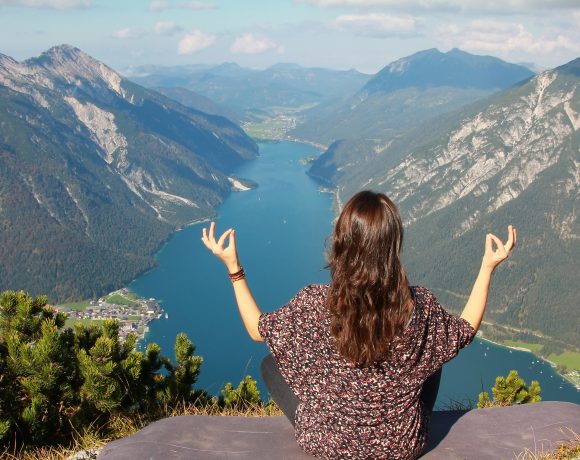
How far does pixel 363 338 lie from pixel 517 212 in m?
161

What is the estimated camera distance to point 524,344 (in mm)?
101312

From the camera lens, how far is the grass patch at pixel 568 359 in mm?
92188

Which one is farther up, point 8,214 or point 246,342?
point 8,214

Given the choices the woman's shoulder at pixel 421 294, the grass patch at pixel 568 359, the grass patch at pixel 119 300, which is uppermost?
the woman's shoulder at pixel 421 294

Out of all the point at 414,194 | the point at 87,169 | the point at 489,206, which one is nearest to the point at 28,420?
the point at 489,206

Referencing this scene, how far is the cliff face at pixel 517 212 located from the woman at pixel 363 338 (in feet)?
366

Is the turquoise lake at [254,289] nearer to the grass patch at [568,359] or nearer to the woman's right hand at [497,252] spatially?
the grass patch at [568,359]

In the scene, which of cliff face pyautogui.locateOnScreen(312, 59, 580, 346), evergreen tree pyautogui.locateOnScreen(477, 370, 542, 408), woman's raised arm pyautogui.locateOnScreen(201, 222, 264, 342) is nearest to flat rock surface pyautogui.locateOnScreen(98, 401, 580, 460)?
woman's raised arm pyautogui.locateOnScreen(201, 222, 264, 342)

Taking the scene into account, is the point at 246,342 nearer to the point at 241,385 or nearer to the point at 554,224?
the point at 241,385

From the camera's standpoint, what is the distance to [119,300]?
370 feet

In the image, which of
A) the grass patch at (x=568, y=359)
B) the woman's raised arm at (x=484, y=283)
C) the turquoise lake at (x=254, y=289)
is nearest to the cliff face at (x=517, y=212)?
the grass patch at (x=568, y=359)

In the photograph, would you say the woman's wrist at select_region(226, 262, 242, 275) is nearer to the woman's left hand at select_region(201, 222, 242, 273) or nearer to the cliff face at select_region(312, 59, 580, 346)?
the woman's left hand at select_region(201, 222, 242, 273)

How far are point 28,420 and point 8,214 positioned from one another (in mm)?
156488

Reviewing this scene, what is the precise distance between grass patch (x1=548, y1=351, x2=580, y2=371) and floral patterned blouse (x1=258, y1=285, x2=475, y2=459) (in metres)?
97.0
